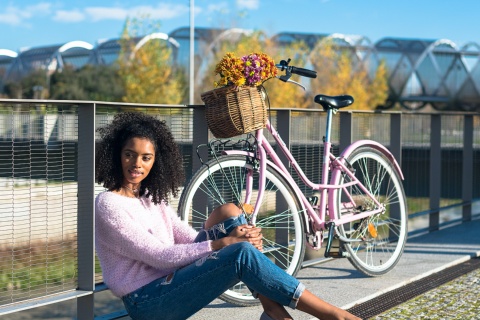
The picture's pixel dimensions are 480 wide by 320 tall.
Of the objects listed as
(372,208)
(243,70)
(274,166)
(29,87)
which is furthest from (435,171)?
(29,87)

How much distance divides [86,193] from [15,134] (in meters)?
0.57

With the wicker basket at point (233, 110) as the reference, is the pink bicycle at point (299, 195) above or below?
below

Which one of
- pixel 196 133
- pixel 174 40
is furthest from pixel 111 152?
pixel 174 40

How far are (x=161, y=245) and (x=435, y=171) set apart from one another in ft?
18.7

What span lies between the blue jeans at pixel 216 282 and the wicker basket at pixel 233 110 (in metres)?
1.01

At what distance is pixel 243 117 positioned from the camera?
14.7 ft

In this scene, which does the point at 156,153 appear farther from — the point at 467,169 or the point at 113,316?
the point at 467,169

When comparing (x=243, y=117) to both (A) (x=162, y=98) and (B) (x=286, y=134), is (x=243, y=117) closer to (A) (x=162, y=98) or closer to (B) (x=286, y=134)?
(B) (x=286, y=134)

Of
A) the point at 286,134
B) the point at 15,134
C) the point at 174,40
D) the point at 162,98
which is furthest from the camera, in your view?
the point at 174,40

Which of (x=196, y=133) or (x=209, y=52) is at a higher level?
(x=209, y=52)

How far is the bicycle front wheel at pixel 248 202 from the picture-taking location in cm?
476

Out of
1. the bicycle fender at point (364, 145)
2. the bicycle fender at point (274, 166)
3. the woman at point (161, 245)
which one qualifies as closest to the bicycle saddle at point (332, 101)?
the bicycle fender at point (364, 145)

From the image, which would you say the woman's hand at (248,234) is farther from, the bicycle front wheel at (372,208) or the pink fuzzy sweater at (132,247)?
the bicycle front wheel at (372,208)

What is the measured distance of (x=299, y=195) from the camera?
5133 mm
